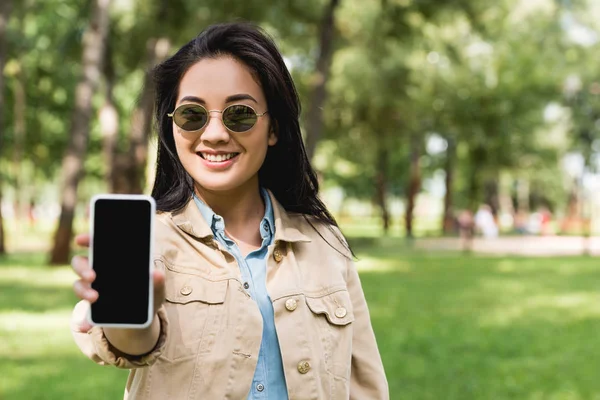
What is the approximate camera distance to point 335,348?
2494mm

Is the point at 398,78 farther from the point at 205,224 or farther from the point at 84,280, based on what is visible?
the point at 84,280

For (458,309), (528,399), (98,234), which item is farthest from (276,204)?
(458,309)

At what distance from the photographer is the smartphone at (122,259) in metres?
1.86

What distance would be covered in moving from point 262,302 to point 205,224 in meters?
0.27

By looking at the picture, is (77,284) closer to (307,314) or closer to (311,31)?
(307,314)

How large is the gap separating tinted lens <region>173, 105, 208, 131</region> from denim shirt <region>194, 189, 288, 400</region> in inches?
9.2

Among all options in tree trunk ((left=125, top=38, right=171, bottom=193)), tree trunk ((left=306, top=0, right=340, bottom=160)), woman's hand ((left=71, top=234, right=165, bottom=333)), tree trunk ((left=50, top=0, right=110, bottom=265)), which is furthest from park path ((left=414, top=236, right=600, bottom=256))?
woman's hand ((left=71, top=234, right=165, bottom=333))

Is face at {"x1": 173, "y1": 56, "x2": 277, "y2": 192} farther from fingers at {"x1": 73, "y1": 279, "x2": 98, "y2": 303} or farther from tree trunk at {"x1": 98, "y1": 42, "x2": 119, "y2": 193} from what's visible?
tree trunk at {"x1": 98, "y1": 42, "x2": 119, "y2": 193}

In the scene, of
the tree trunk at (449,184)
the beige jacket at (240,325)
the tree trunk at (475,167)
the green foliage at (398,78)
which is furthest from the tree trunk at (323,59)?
the tree trunk at (449,184)

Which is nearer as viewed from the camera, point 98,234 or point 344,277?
point 98,234

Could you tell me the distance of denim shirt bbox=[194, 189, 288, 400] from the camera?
2348 mm

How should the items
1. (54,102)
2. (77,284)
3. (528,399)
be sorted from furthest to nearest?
(54,102) → (528,399) → (77,284)

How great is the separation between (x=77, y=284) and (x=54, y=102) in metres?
32.3

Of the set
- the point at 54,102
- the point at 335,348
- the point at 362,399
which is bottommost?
the point at 362,399
